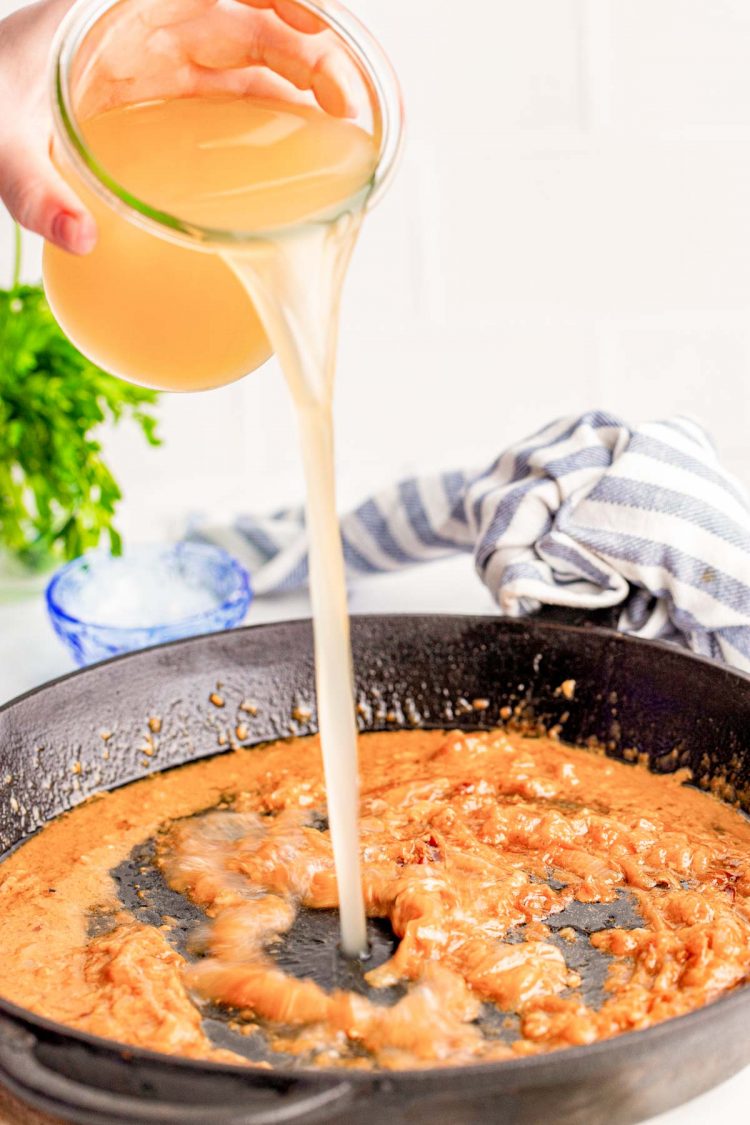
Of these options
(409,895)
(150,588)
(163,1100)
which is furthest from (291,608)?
(163,1100)

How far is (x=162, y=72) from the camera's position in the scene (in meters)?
1.10

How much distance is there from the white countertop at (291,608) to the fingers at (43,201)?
78 cm

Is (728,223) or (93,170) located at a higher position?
(93,170)

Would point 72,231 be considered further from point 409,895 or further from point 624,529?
point 624,529

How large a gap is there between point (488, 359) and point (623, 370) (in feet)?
0.86

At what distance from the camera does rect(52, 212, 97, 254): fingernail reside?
102cm

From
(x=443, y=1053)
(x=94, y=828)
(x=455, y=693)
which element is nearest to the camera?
(x=443, y=1053)

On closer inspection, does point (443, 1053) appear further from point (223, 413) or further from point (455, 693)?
point (223, 413)

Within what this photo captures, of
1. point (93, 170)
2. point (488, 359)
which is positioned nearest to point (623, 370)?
point (488, 359)

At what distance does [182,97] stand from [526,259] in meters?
1.47

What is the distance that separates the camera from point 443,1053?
3.13 ft

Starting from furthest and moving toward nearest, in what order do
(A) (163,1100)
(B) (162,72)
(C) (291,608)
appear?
(C) (291,608) < (B) (162,72) < (A) (163,1100)

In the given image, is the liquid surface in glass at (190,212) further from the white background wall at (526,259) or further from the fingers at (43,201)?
the white background wall at (526,259)

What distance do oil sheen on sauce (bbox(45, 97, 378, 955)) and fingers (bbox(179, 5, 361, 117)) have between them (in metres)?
0.02
